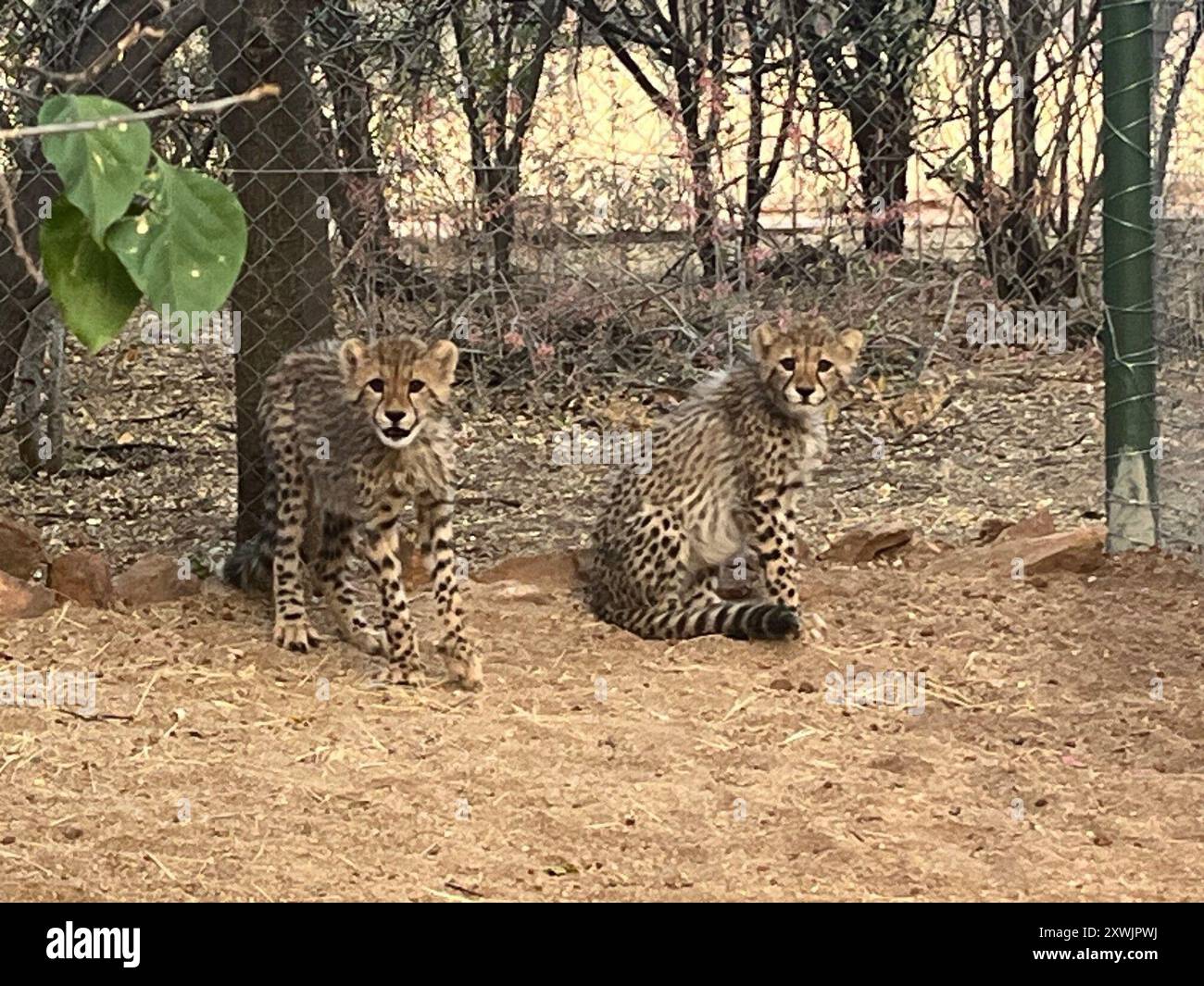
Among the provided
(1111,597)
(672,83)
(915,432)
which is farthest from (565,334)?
(1111,597)

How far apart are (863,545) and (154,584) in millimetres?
2176

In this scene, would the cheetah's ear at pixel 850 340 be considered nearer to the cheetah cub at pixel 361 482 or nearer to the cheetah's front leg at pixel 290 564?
the cheetah cub at pixel 361 482

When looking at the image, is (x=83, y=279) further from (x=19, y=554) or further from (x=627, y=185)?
(x=627, y=185)

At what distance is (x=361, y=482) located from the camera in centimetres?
466

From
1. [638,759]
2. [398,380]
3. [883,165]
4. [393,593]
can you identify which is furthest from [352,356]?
[883,165]

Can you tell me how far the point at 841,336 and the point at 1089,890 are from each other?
2.20 metres

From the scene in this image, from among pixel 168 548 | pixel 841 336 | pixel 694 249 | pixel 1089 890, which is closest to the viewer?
pixel 1089 890

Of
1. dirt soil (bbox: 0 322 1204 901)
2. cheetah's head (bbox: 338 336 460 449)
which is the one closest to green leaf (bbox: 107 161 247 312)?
dirt soil (bbox: 0 322 1204 901)

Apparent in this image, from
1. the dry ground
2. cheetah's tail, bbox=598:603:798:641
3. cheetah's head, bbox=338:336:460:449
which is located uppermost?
cheetah's head, bbox=338:336:460:449

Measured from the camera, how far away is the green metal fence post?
17.1 ft

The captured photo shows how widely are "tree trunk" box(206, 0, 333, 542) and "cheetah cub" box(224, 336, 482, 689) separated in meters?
0.23

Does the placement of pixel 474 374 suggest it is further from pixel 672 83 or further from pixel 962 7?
pixel 962 7

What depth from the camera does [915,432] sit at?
22.8 ft

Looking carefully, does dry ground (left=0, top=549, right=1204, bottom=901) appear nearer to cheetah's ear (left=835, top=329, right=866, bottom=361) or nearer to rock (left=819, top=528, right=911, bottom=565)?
rock (left=819, top=528, right=911, bottom=565)
